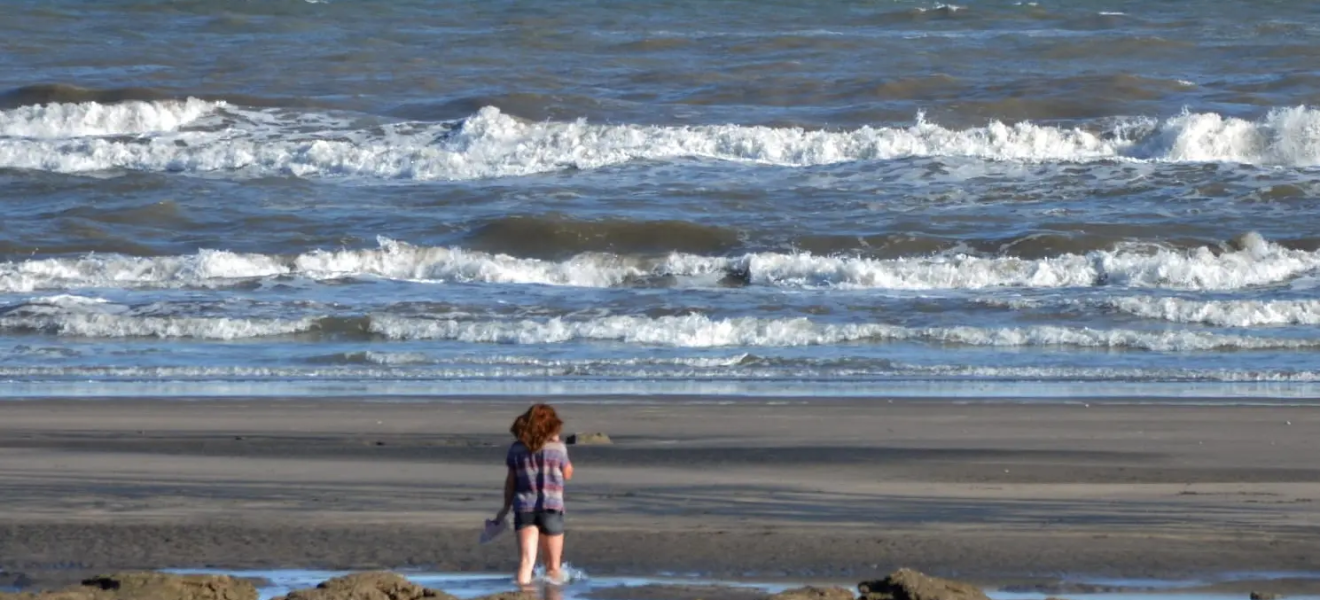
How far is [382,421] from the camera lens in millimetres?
8117

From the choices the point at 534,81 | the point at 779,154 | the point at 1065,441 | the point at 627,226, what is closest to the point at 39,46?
the point at 534,81

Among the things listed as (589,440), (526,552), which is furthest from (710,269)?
(526,552)

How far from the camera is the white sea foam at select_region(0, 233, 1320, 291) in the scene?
45.7 feet

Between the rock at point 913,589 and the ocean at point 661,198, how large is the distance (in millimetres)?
4472

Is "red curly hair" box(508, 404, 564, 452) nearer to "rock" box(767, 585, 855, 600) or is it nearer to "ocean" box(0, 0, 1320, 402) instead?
"rock" box(767, 585, 855, 600)

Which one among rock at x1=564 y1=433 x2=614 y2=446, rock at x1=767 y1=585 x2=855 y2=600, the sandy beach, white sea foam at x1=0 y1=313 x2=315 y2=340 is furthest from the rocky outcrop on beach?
white sea foam at x1=0 y1=313 x2=315 y2=340

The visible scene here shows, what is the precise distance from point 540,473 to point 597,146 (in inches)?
625

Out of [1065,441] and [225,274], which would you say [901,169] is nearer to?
[225,274]

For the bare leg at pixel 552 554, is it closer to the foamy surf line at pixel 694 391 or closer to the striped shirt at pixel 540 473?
the striped shirt at pixel 540 473

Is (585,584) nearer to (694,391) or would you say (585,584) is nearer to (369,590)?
(369,590)

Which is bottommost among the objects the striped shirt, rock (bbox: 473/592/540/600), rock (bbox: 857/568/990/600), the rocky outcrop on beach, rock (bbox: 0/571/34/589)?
rock (bbox: 0/571/34/589)

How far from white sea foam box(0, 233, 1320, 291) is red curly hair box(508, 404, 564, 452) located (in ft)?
29.2

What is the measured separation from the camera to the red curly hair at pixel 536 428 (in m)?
5.12

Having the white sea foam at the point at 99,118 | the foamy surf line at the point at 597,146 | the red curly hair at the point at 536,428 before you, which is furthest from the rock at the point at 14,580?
the white sea foam at the point at 99,118
